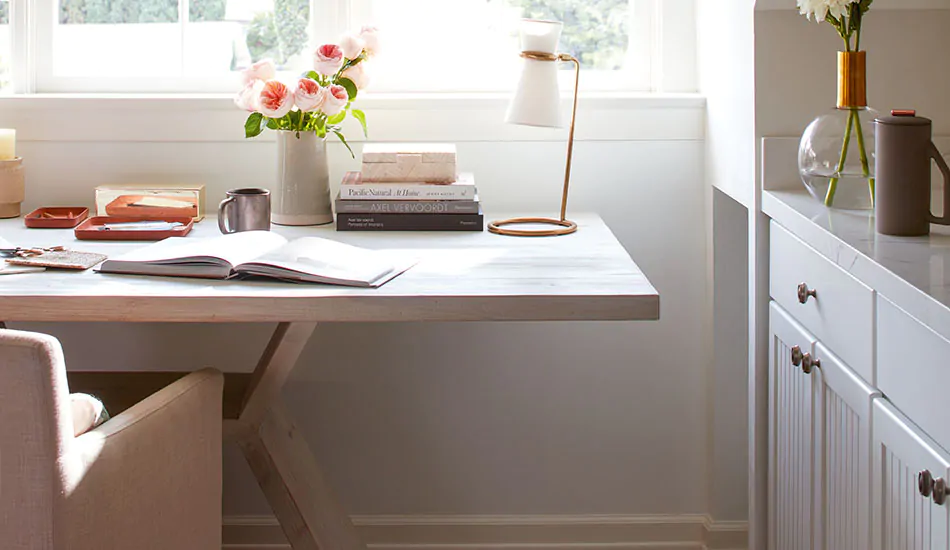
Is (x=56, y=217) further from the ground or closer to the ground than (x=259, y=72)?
closer to the ground

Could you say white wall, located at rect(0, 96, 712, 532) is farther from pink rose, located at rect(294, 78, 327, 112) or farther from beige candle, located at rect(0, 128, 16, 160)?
pink rose, located at rect(294, 78, 327, 112)

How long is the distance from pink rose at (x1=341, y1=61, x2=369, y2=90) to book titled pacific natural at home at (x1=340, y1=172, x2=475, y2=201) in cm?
22

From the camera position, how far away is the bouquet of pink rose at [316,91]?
7.13ft

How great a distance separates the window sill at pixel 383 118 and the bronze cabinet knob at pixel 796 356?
83cm

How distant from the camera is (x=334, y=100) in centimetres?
219

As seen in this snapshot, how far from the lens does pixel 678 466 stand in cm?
264

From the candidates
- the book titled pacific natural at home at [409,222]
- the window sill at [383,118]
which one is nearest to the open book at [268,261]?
the book titled pacific natural at home at [409,222]

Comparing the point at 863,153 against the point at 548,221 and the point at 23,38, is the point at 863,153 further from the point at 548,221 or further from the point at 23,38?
the point at 23,38

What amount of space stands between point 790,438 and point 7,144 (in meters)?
1.75

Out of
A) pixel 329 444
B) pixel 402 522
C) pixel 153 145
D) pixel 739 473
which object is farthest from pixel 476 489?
pixel 153 145

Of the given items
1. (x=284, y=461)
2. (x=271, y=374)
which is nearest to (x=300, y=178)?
(x=271, y=374)

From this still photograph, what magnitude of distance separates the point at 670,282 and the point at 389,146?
740mm

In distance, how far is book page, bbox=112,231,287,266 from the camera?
184 cm

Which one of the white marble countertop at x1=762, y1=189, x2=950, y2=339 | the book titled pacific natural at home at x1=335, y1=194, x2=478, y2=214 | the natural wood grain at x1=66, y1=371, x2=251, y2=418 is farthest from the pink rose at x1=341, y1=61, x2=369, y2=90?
the white marble countertop at x1=762, y1=189, x2=950, y2=339
